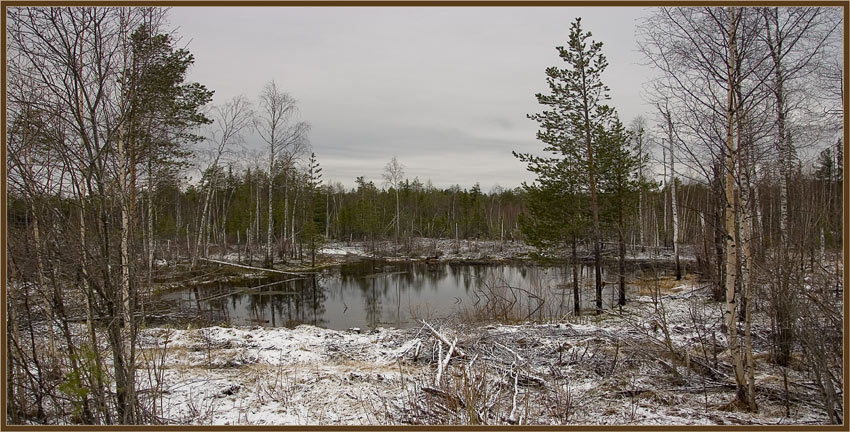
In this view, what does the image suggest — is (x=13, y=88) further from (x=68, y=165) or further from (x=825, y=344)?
(x=825, y=344)

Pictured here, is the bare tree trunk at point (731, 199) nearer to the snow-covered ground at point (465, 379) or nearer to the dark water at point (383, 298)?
the snow-covered ground at point (465, 379)

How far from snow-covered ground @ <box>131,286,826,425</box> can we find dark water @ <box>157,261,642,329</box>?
6.92 ft

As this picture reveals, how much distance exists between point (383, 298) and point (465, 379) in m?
13.4

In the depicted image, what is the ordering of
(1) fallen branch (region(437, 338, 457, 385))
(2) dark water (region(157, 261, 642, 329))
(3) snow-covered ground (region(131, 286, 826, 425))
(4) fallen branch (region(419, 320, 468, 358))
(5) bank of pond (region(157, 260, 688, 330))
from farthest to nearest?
(2) dark water (region(157, 261, 642, 329)), (5) bank of pond (region(157, 260, 688, 330)), (4) fallen branch (region(419, 320, 468, 358)), (1) fallen branch (region(437, 338, 457, 385)), (3) snow-covered ground (region(131, 286, 826, 425))

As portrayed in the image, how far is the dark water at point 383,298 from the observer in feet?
42.0

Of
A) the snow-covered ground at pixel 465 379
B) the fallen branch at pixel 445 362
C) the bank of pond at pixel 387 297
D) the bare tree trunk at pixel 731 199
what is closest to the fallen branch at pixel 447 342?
the snow-covered ground at pixel 465 379

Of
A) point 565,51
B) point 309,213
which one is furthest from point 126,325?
point 309,213

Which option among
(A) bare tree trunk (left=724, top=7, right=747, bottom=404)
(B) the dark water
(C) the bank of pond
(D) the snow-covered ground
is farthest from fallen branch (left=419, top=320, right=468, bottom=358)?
(A) bare tree trunk (left=724, top=7, right=747, bottom=404)

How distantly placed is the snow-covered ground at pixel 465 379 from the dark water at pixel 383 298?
2110 mm

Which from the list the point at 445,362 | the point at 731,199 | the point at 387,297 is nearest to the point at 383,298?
the point at 387,297

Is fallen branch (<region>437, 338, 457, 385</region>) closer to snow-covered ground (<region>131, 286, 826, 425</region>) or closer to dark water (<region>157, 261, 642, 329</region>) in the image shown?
snow-covered ground (<region>131, 286, 826, 425</region>)

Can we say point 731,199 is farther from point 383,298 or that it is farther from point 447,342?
point 383,298

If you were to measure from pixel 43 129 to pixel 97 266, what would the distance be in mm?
1323

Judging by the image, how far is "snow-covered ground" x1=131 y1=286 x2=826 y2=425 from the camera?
471 cm
